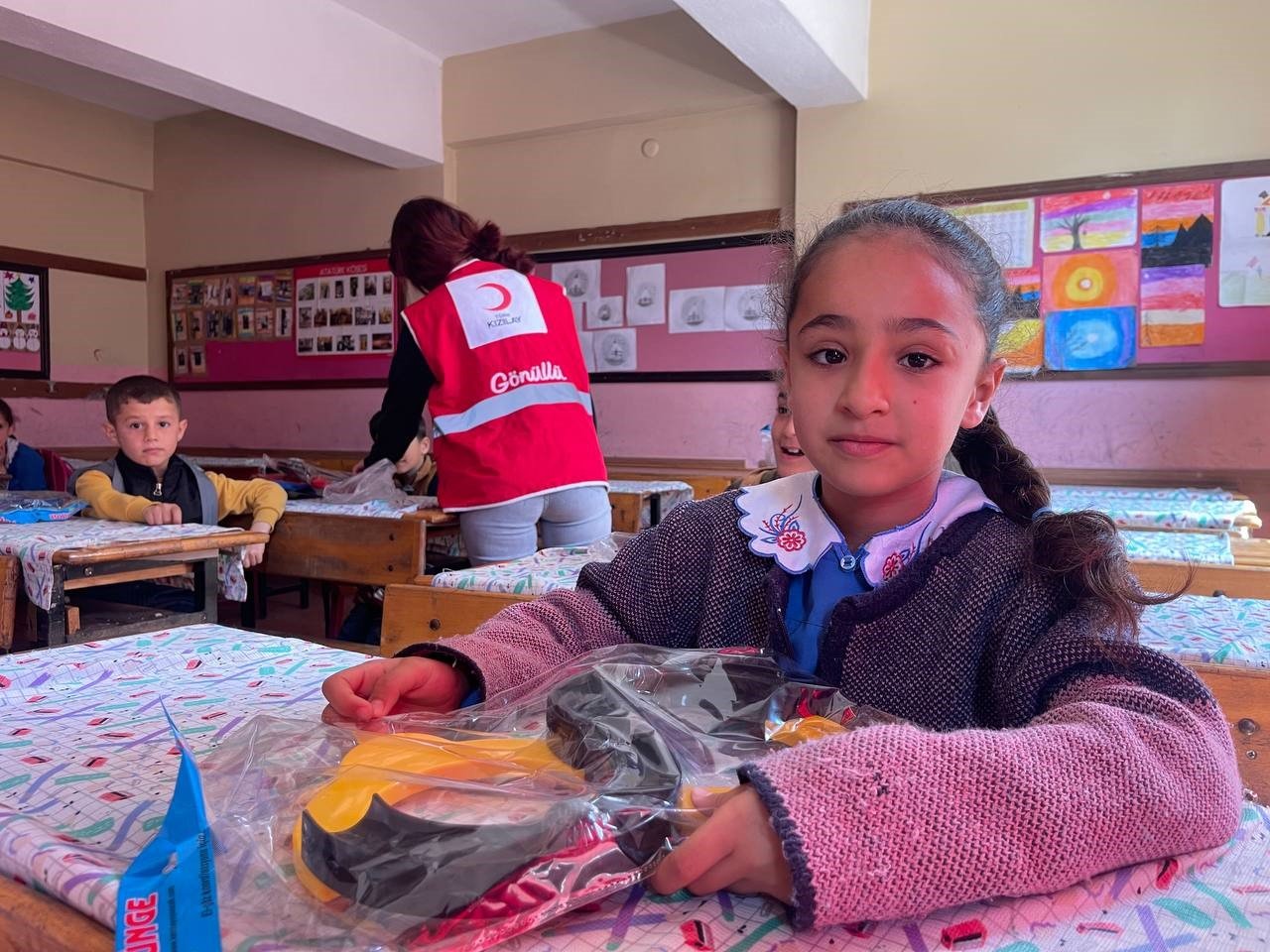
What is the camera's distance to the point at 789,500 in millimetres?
1011

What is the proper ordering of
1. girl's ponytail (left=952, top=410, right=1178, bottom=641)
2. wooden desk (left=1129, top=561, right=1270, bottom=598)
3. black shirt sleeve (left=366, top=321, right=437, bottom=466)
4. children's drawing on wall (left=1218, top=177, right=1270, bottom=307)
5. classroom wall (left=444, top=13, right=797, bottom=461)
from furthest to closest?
1. classroom wall (left=444, top=13, right=797, bottom=461)
2. children's drawing on wall (left=1218, top=177, right=1270, bottom=307)
3. black shirt sleeve (left=366, top=321, right=437, bottom=466)
4. wooden desk (left=1129, top=561, right=1270, bottom=598)
5. girl's ponytail (left=952, top=410, right=1178, bottom=641)

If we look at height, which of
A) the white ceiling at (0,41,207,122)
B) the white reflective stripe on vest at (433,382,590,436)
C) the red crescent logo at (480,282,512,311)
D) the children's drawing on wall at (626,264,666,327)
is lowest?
the white reflective stripe on vest at (433,382,590,436)

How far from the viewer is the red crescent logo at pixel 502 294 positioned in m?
2.64

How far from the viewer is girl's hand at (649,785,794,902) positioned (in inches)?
19.6

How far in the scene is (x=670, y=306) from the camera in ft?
16.5

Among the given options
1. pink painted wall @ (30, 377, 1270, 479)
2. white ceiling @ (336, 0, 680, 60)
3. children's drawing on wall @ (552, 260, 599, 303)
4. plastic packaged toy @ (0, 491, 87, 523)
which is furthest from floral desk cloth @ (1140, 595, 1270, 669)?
white ceiling @ (336, 0, 680, 60)

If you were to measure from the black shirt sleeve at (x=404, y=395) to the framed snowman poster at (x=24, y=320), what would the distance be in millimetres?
4749

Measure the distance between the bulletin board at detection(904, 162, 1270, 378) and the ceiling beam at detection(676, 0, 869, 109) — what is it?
0.72 m

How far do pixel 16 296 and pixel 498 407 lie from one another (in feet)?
17.6

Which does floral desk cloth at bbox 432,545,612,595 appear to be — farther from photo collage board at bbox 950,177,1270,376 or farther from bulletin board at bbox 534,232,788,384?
bulletin board at bbox 534,232,788,384

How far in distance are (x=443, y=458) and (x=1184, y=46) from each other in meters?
3.55

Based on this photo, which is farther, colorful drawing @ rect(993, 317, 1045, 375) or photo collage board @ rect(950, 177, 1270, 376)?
photo collage board @ rect(950, 177, 1270, 376)

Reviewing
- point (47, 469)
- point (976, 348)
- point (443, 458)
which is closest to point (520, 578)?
point (443, 458)

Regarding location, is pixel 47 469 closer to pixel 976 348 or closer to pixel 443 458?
pixel 443 458
